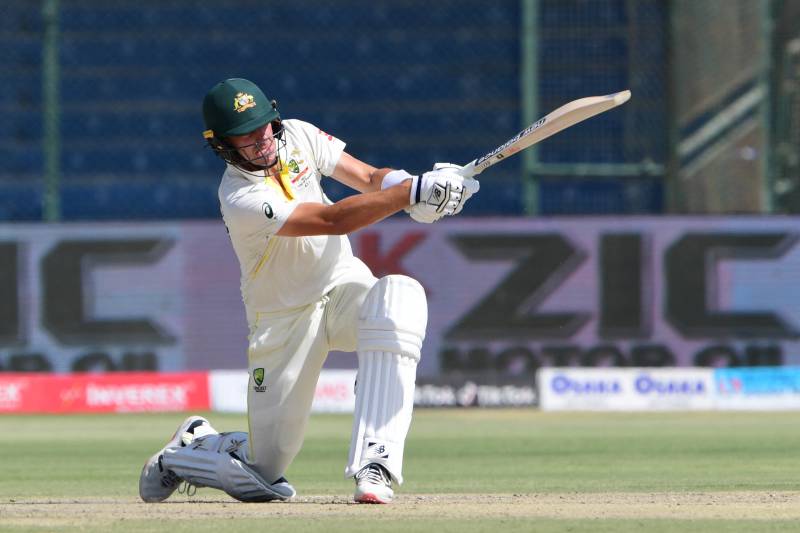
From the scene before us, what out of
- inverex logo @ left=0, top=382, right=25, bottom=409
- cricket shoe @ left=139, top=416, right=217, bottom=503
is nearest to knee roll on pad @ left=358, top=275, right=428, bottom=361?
cricket shoe @ left=139, top=416, right=217, bottom=503

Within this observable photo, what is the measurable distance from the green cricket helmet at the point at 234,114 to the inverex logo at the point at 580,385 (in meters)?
9.93

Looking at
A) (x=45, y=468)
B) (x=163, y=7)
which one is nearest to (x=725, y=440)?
(x=45, y=468)

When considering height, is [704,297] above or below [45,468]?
above

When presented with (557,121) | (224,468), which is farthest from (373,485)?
(557,121)

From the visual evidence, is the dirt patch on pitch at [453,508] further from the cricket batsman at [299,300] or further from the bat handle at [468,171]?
the bat handle at [468,171]

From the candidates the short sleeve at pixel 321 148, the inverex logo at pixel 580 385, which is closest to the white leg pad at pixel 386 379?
the short sleeve at pixel 321 148

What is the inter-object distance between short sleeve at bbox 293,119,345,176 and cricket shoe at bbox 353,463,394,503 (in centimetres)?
123

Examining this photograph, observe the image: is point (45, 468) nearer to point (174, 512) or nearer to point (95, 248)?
point (174, 512)

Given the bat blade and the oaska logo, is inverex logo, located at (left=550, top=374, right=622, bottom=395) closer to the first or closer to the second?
Result: the oaska logo

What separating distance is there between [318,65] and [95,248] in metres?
3.57

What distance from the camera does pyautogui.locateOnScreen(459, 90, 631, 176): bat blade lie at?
5250mm

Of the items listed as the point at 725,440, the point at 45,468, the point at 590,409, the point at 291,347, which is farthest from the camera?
the point at 590,409

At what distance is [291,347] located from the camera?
529cm

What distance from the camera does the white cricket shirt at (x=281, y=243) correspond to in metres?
5.12
